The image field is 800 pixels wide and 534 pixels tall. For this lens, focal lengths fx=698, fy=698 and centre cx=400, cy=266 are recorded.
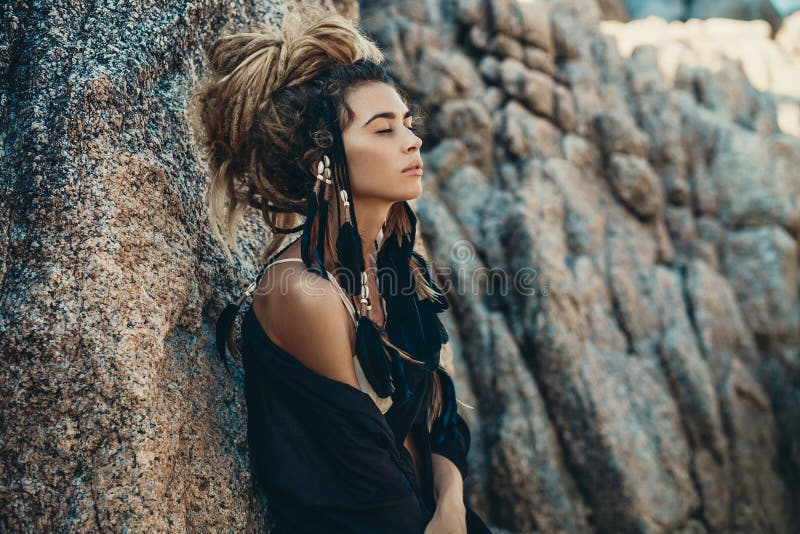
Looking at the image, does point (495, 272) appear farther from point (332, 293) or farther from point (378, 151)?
point (332, 293)

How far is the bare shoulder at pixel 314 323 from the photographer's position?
8.32 feet

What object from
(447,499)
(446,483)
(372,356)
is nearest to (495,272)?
(446,483)

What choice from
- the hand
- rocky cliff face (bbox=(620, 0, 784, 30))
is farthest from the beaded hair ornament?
rocky cliff face (bbox=(620, 0, 784, 30))

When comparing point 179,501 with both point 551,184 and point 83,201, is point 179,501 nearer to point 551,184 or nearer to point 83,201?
point 83,201

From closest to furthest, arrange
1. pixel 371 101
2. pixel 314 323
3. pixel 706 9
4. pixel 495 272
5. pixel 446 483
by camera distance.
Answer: pixel 314 323, pixel 371 101, pixel 446 483, pixel 495 272, pixel 706 9

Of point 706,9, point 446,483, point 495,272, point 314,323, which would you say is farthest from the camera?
point 706,9

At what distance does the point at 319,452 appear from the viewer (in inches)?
103

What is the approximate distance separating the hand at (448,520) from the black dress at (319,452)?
7 cm

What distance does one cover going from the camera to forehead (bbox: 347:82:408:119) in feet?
9.36

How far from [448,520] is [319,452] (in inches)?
24.3

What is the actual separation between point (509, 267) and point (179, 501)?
541cm

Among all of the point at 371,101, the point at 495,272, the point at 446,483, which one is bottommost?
the point at 495,272

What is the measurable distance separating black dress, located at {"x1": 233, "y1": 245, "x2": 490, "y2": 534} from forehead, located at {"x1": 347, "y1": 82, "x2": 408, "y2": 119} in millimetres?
954

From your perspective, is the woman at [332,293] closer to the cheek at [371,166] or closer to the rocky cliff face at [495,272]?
the cheek at [371,166]
